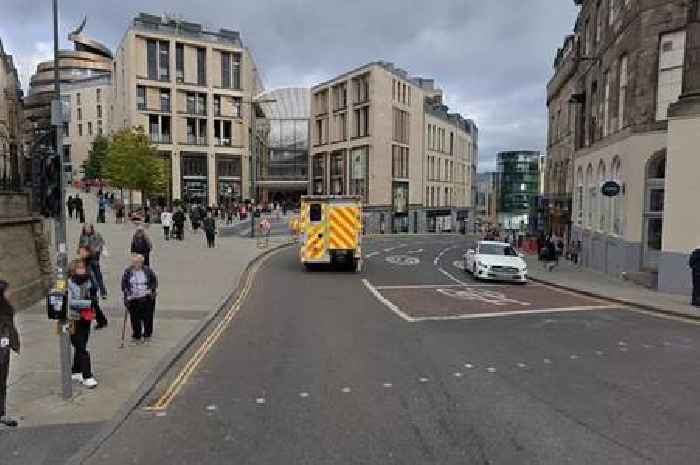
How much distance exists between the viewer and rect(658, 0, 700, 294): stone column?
51.4 feet

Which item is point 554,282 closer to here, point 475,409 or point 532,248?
point 475,409

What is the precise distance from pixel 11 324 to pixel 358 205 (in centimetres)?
1510

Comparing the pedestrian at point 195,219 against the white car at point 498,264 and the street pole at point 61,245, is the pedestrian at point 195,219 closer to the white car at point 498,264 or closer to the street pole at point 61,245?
the white car at point 498,264

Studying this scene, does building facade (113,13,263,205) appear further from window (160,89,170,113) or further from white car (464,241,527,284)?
white car (464,241,527,284)

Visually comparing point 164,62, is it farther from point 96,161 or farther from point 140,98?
point 96,161

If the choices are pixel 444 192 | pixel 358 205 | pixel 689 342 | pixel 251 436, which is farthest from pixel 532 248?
pixel 444 192

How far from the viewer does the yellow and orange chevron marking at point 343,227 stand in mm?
19656

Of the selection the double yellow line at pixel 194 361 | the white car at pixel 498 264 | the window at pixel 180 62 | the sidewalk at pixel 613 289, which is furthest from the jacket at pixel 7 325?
the window at pixel 180 62

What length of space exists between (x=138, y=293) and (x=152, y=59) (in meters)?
60.5

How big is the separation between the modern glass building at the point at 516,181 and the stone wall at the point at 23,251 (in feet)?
Result: 337

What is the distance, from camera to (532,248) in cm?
3434

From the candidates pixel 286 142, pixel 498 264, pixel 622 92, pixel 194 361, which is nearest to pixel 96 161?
pixel 286 142

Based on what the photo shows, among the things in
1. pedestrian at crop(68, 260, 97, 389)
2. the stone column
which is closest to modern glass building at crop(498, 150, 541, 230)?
the stone column

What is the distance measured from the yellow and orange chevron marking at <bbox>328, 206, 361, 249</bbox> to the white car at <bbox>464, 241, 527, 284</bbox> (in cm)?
472
